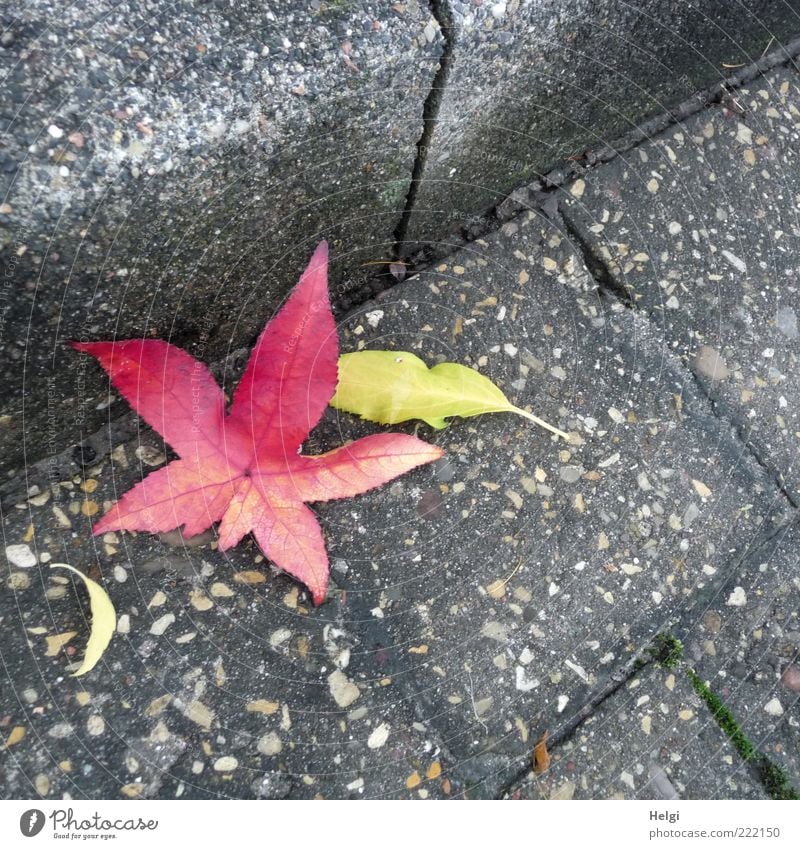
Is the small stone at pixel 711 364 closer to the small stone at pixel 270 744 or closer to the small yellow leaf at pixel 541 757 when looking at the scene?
the small yellow leaf at pixel 541 757

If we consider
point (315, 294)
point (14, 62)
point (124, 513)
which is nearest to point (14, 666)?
point (124, 513)

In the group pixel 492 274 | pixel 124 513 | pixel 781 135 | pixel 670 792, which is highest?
pixel 781 135

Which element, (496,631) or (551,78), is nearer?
(496,631)

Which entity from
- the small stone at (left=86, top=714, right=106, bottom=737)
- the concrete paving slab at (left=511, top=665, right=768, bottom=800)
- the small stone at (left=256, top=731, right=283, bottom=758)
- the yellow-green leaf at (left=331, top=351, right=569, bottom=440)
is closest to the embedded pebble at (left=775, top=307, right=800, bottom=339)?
the yellow-green leaf at (left=331, top=351, right=569, bottom=440)

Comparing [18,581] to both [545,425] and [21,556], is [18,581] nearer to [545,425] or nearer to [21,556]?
[21,556]

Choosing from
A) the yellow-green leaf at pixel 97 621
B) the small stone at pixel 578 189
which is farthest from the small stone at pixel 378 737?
the small stone at pixel 578 189

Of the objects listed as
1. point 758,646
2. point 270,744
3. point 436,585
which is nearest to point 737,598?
point 758,646

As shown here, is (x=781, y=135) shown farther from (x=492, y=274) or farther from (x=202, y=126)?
(x=202, y=126)

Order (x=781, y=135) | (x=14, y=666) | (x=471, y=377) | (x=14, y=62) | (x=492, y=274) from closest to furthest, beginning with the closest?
(x=14, y=62), (x=14, y=666), (x=471, y=377), (x=492, y=274), (x=781, y=135)
